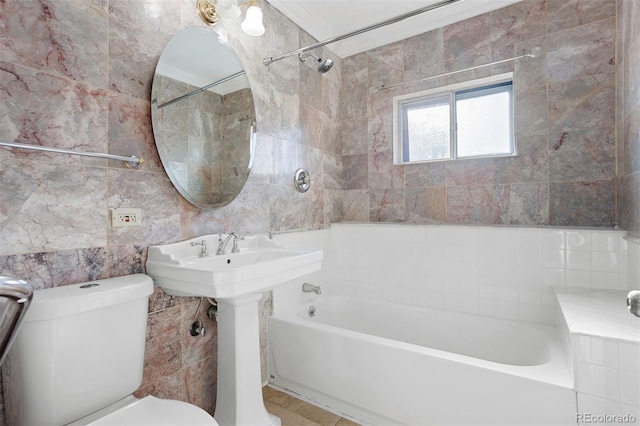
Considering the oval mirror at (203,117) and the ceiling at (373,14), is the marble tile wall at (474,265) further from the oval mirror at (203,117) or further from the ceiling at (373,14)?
the ceiling at (373,14)

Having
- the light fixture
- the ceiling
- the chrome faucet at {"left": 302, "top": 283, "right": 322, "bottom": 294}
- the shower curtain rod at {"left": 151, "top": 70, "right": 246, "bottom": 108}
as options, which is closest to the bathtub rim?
the chrome faucet at {"left": 302, "top": 283, "right": 322, "bottom": 294}

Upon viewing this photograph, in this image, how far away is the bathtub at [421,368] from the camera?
1.40 m

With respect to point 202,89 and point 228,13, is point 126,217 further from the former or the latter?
point 228,13

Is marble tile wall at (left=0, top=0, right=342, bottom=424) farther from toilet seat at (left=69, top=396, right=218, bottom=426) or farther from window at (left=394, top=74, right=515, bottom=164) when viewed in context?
window at (left=394, top=74, right=515, bottom=164)

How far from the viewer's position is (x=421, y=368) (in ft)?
5.23

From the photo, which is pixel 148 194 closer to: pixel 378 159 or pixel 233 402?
pixel 233 402

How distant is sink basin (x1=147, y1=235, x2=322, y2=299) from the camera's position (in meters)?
1.25

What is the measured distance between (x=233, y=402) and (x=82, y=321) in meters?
0.82

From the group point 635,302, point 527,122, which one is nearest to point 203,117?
point 635,302

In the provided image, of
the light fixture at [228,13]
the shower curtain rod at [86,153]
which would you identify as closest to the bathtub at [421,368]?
the shower curtain rod at [86,153]

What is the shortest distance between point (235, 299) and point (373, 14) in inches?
94.2

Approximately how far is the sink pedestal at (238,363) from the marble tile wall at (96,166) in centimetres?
22

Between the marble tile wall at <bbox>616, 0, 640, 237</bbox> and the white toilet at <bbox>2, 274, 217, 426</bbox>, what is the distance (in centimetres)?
225

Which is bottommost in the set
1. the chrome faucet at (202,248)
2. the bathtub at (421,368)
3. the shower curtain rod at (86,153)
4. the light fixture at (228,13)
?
the bathtub at (421,368)
